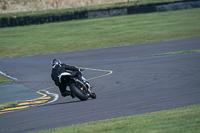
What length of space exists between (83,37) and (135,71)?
2033 cm

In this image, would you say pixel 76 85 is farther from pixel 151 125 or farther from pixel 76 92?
pixel 151 125

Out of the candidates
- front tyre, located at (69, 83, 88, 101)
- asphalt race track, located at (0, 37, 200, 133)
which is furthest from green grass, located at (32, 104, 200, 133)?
front tyre, located at (69, 83, 88, 101)

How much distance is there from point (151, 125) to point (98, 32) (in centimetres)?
3259

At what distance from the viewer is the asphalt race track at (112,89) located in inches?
337

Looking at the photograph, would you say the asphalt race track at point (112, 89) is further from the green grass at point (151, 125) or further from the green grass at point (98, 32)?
the green grass at point (98, 32)

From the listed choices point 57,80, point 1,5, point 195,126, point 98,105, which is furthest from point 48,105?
point 1,5

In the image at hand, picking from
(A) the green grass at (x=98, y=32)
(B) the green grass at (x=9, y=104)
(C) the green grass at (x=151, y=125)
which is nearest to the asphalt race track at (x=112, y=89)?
(C) the green grass at (x=151, y=125)

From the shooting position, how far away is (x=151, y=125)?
6.36 meters

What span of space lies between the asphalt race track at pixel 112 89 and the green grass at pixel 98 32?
804 cm

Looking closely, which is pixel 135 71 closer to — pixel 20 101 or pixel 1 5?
pixel 20 101

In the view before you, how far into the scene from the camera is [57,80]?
1070 centimetres

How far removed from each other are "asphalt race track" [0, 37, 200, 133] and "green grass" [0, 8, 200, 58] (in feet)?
26.4

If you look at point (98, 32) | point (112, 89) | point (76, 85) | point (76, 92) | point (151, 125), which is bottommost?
point (98, 32)

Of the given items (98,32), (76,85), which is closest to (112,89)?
(76,85)
